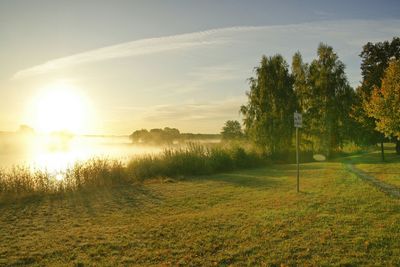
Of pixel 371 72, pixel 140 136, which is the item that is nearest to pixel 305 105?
pixel 371 72

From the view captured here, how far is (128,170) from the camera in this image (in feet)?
58.6

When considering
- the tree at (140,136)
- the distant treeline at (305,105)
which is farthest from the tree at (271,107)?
the tree at (140,136)

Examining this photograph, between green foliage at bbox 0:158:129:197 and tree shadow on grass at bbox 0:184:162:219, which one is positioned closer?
tree shadow on grass at bbox 0:184:162:219

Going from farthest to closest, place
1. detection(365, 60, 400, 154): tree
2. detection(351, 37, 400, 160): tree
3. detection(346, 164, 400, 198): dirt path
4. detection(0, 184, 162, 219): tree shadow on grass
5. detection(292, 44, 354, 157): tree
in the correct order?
detection(292, 44, 354, 157): tree, detection(351, 37, 400, 160): tree, detection(365, 60, 400, 154): tree, detection(346, 164, 400, 198): dirt path, detection(0, 184, 162, 219): tree shadow on grass

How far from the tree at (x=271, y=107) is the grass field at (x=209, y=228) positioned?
1723cm

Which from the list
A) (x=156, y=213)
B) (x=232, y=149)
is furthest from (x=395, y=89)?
(x=156, y=213)

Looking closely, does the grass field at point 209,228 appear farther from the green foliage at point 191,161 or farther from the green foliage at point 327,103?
the green foliage at point 327,103

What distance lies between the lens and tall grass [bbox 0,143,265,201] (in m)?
14.3

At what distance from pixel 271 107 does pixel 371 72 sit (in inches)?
356

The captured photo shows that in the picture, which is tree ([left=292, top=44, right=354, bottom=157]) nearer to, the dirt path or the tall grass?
the tall grass

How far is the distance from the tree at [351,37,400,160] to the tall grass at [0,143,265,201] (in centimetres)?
865

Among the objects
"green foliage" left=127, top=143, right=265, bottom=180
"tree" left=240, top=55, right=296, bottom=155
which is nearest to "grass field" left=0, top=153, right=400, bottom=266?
"green foliage" left=127, top=143, right=265, bottom=180

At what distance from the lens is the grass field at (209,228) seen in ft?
19.8

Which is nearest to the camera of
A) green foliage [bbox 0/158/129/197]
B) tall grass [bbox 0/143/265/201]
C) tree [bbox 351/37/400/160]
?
green foliage [bbox 0/158/129/197]
